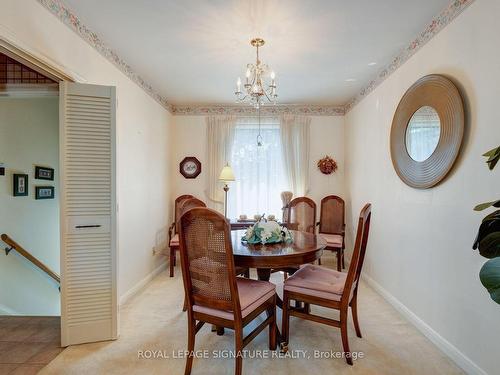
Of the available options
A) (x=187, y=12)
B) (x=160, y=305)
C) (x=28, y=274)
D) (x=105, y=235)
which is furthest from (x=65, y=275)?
(x=187, y=12)

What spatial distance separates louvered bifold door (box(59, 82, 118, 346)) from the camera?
→ 2043 millimetres

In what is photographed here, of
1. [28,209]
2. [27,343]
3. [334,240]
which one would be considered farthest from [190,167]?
[27,343]

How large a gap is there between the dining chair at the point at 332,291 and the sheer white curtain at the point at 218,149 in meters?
2.43

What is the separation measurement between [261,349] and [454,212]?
1703 millimetres

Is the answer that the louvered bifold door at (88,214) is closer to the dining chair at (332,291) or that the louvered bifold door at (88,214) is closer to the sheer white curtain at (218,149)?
the dining chair at (332,291)

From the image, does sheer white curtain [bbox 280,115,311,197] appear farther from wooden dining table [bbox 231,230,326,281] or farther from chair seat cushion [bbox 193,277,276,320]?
chair seat cushion [bbox 193,277,276,320]

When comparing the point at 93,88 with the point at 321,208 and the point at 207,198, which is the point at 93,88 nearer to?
the point at 207,198

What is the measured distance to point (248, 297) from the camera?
1.81 m

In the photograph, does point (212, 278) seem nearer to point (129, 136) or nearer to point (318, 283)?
point (318, 283)

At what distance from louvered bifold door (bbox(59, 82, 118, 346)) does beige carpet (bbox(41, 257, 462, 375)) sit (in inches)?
8.4

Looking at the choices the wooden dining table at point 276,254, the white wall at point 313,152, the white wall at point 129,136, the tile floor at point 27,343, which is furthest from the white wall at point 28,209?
the wooden dining table at point 276,254

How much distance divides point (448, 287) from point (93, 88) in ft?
9.90

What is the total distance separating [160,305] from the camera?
2.78 m

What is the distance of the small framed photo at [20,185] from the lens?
2.96 metres
